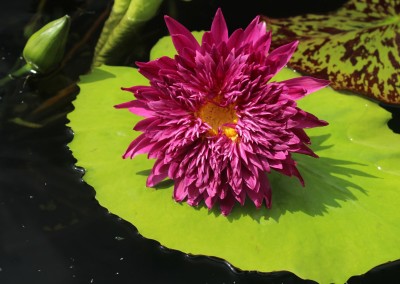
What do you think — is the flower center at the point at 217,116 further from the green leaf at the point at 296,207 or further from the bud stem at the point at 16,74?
the bud stem at the point at 16,74

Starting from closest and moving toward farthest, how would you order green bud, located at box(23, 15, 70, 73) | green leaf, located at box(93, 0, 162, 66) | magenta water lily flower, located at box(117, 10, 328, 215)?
1. magenta water lily flower, located at box(117, 10, 328, 215)
2. green bud, located at box(23, 15, 70, 73)
3. green leaf, located at box(93, 0, 162, 66)

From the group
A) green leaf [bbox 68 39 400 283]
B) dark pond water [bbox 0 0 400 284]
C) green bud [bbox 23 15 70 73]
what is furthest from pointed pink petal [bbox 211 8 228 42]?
green bud [bbox 23 15 70 73]

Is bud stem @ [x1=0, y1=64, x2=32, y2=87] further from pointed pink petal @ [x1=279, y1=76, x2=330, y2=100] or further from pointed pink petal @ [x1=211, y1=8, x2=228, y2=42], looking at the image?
pointed pink petal @ [x1=279, y1=76, x2=330, y2=100]

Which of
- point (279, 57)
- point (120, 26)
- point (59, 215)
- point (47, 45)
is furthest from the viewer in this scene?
point (120, 26)

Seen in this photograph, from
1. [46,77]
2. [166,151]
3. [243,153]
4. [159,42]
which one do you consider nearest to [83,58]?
[46,77]

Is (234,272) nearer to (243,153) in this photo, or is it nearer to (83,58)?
(243,153)

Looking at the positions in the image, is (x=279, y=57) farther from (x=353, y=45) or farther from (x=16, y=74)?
(x=16, y=74)

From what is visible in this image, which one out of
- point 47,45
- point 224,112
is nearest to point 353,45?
point 224,112
